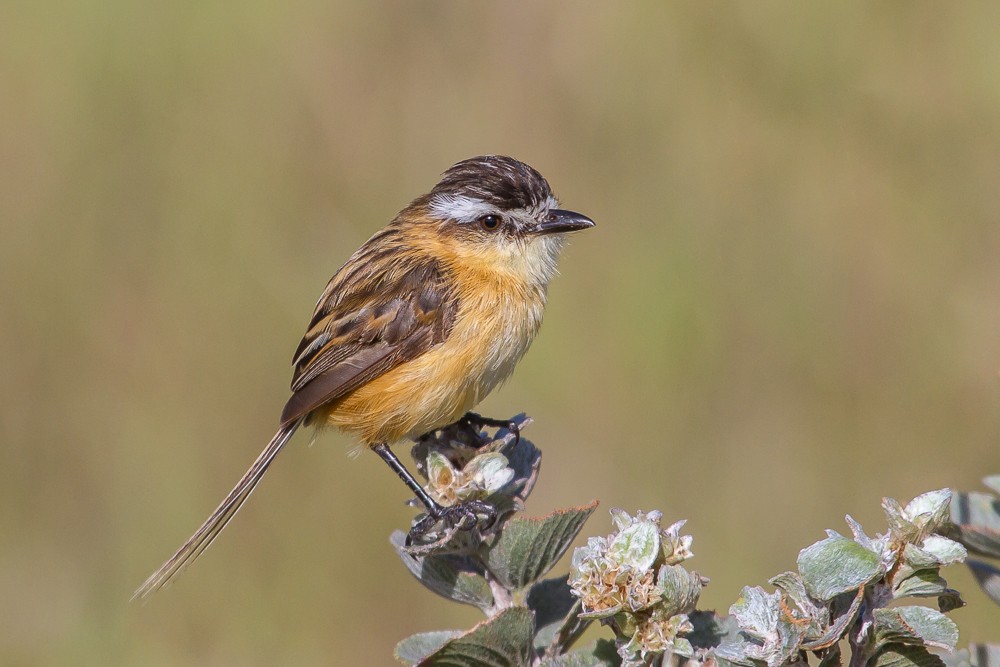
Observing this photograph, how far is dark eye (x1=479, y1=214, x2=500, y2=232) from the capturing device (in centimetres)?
521

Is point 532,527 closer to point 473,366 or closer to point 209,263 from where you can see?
point 473,366

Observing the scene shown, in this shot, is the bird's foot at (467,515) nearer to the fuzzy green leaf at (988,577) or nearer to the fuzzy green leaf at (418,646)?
the fuzzy green leaf at (418,646)

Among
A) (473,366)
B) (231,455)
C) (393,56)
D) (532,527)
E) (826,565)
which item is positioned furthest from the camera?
(393,56)

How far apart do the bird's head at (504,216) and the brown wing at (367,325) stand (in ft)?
0.94

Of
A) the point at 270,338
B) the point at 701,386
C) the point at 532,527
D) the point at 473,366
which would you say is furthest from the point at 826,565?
the point at 270,338

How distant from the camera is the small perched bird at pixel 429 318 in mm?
4633

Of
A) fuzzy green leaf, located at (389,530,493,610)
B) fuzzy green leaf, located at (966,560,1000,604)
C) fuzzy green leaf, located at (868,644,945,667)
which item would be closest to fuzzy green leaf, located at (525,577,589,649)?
fuzzy green leaf, located at (389,530,493,610)

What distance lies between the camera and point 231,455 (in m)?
7.00

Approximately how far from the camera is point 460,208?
5.25 metres

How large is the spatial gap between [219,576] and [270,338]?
1550 millimetres

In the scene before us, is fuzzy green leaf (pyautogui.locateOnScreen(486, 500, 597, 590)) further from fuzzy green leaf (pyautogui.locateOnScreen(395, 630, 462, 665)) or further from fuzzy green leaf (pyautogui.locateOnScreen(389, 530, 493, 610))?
fuzzy green leaf (pyautogui.locateOnScreen(395, 630, 462, 665))

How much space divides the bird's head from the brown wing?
286 mm

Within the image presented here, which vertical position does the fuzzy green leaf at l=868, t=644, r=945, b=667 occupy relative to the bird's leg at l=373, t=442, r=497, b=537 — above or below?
above

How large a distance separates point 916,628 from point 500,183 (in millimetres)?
3378
